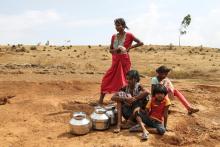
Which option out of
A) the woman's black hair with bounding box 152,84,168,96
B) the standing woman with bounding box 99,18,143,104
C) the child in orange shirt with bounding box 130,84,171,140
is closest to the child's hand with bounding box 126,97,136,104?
the child in orange shirt with bounding box 130,84,171,140

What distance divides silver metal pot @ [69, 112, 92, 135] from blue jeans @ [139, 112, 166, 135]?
0.80m

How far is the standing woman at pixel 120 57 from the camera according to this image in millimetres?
7430

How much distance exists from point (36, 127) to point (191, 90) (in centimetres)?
429

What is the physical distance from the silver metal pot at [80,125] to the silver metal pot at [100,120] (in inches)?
4.0

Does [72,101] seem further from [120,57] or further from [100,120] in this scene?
[100,120]

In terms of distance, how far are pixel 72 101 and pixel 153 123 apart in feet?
7.59

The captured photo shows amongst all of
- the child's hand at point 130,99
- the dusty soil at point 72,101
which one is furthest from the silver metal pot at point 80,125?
the child's hand at point 130,99

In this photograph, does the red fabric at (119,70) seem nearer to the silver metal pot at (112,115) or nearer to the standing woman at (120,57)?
the standing woman at (120,57)

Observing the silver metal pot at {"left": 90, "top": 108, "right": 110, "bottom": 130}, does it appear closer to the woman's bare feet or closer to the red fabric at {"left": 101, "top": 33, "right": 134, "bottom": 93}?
the woman's bare feet

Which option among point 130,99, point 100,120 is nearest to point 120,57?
point 130,99

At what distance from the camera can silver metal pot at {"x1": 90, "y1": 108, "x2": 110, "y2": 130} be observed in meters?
6.30

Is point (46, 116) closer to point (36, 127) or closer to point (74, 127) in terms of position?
point (36, 127)

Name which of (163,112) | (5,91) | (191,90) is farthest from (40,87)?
(163,112)

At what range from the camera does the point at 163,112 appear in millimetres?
6367
